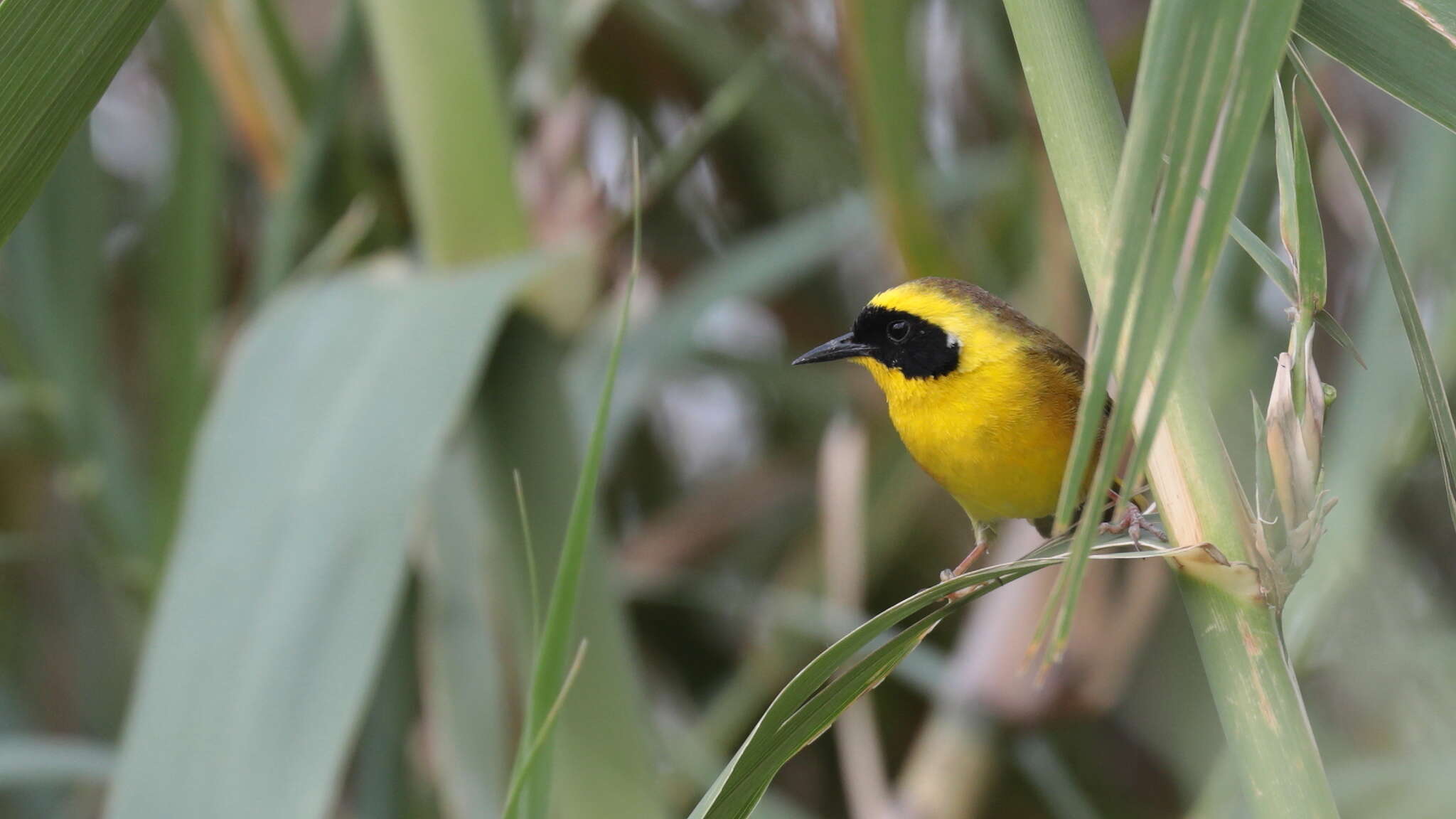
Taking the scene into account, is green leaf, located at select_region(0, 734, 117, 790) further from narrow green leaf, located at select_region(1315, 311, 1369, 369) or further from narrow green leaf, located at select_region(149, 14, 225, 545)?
narrow green leaf, located at select_region(1315, 311, 1369, 369)

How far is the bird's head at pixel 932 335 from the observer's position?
1114 mm

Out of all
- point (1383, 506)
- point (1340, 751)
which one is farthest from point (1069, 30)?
point (1340, 751)

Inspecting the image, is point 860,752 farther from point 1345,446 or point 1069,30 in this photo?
point 1069,30

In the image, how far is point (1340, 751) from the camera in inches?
47.6

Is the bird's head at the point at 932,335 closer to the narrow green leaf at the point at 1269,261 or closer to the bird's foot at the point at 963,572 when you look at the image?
the bird's foot at the point at 963,572

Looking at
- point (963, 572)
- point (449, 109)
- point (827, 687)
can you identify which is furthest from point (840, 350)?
point (827, 687)

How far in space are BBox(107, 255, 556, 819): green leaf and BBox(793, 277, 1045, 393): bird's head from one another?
0.31 metres

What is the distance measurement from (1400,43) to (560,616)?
43 cm

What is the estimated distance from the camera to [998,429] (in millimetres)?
1065

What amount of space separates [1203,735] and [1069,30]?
105 centimetres

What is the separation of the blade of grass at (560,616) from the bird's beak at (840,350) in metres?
0.49

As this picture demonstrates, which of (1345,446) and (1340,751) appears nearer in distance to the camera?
(1345,446)

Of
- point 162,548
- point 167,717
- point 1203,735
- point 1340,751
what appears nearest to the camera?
point 167,717

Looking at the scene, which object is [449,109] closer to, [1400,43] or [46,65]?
[46,65]
